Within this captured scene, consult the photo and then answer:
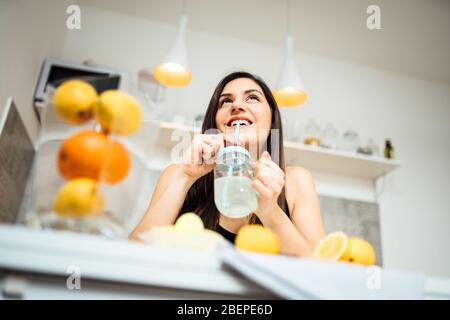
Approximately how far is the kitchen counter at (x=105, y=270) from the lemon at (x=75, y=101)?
6.6 inches

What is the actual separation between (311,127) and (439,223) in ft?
4.12

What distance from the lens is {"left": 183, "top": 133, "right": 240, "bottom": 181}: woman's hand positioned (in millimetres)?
845

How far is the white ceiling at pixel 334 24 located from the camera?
2.77 m

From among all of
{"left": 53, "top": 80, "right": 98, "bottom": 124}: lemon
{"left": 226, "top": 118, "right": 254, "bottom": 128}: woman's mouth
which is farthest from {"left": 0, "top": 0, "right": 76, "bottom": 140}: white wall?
{"left": 53, "top": 80, "right": 98, "bottom": 124}: lemon

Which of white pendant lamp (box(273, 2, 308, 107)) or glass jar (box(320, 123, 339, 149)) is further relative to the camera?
glass jar (box(320, 123, 339, 149))

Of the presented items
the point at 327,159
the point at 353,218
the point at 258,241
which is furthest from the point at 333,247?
the point at 353,218

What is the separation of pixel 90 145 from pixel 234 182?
11.7 inches

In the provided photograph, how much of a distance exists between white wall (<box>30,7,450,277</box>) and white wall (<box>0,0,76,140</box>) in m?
0.30

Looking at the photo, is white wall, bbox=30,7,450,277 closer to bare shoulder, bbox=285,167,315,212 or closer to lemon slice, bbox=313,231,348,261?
bare shoulder, bbox=285,167,315,212

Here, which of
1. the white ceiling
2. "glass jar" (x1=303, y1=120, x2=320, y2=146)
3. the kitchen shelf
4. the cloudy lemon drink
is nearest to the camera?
the cloudy lemon drink

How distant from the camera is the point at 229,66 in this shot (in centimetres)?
302

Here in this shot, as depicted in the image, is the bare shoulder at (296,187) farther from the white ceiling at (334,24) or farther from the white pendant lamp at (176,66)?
the white ceiling at (334,24)
